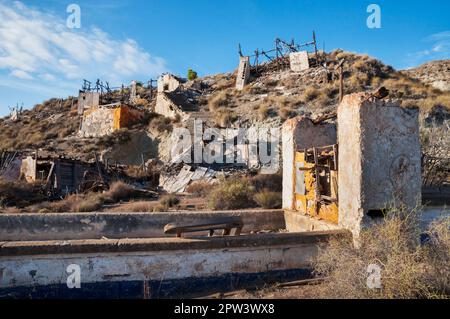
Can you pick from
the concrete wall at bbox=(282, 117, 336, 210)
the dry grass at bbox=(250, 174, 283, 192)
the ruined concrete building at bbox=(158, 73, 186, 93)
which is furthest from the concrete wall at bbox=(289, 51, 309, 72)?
the concrete wall at bbox=(282, 117, 336, 210)

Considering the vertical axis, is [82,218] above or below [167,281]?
above

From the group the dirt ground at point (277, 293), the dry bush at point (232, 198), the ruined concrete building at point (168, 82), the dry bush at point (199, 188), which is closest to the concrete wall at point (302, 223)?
the dirt ground at point (277, 293)

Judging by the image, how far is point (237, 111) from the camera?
86.5ft

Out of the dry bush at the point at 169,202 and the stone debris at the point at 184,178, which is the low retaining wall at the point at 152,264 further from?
the stone debris at the point at 184,178

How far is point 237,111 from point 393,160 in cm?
2204

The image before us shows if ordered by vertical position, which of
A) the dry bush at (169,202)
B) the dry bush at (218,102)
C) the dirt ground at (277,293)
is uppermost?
the dry bush at (218,102)

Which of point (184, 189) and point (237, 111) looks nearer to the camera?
point (184, 189)

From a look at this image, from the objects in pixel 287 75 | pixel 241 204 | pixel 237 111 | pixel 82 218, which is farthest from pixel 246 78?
pixel 82 218

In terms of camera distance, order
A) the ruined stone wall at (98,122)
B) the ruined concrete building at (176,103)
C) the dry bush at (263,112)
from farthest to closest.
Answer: the ruined stone wall at (98,122)
the ruined concrete building at (176,103)
the dry bush at (263,112)

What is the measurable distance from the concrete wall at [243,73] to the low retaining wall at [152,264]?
1126 inches

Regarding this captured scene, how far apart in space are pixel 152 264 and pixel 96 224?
2.32 meters

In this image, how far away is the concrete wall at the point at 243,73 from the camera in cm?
3278

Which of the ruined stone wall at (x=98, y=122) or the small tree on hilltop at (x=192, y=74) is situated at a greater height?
the small tree on hilltop at (x=192, y=74)

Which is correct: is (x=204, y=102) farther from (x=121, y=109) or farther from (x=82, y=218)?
(x=82, y=218)
